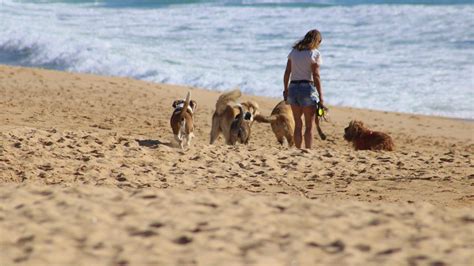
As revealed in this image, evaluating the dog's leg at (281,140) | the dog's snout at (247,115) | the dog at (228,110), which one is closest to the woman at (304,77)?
the dog's snout at (247,115)

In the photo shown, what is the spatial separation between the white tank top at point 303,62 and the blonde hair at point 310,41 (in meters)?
0.06

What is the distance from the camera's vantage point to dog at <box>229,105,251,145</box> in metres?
12.8

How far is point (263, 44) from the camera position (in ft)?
94.6

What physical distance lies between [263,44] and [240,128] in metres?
16.1

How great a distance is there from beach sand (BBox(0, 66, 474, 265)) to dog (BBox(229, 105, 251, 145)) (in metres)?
0.55

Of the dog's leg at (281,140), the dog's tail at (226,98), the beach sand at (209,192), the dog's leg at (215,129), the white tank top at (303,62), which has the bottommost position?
the beach sand at (209,192)

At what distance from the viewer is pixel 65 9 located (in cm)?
3778

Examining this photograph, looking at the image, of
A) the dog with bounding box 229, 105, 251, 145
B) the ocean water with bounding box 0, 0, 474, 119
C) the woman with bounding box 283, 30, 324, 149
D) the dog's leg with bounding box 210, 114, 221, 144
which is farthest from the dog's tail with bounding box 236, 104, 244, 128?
the ocean water with bounding box 0, 0, 474, 119

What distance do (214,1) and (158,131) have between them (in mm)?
25993

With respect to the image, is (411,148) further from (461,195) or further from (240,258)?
(240,258)

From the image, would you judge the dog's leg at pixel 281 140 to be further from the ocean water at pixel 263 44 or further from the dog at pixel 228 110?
the ocean water at pixel 263 44

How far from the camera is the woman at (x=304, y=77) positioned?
1198 cm

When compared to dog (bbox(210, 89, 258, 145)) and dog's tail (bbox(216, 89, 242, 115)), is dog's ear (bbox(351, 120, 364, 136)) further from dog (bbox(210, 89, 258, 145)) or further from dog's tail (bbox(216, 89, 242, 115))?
dog's tail (bbox(216, 89, 242, 115))

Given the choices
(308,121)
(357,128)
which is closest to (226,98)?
(308,121)
